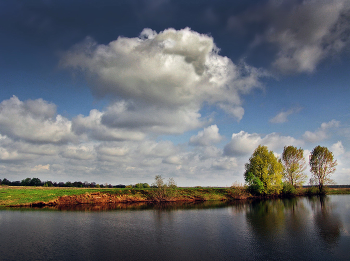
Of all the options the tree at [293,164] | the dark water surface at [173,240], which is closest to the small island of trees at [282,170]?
the tree at [293,164]

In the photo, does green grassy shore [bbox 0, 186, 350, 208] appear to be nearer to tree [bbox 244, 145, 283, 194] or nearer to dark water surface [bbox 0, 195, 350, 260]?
tree [bbox 244, 145, 283, 194]

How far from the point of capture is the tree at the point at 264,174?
248ft

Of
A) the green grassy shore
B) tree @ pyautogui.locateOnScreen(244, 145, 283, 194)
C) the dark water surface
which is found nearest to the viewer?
the dark water surface

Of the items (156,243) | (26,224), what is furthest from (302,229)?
(26,224)

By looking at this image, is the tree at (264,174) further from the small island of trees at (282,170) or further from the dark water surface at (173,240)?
the dark water surface at (173,240)

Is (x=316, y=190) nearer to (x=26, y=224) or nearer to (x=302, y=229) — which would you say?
(x=302, y=229)

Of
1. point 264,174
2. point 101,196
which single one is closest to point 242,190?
point 264,174

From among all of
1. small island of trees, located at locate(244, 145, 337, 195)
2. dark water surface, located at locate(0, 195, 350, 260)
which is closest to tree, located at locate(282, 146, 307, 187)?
small island of trees, located at locate(244, 145, 337, 195)

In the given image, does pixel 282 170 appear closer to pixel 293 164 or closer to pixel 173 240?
pixel 293 164

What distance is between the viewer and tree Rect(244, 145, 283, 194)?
75.7m

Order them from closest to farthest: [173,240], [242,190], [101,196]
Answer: [173,240]
[101,196]
[242,190]

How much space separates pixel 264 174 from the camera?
76062 mm

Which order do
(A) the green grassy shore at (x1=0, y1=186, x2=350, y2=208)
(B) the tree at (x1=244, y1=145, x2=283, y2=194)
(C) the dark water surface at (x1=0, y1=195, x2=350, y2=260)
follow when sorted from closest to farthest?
(C) the dark water surface at (x1=0, y1=195, x2=350, y2=260) → (A) the green grassy shore at (x1=0, y1=186, x2=350, y2=208) → (B) the tree at (x1=244, y1=145, x2=283, y2=194)

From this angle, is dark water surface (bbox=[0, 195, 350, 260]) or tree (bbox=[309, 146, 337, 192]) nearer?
dark water surface (bbox=[0, 195, 350, 260])
